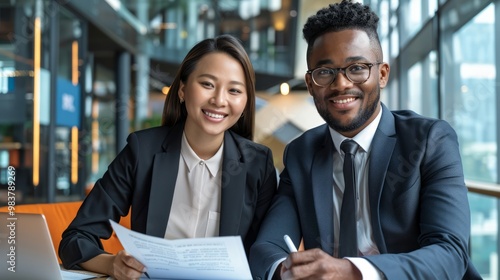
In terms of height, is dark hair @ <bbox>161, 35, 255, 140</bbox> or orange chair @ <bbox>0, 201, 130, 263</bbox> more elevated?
dark hair @ <bbox>161, 35, 255, 140</bbox>

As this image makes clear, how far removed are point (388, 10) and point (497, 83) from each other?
2.40m

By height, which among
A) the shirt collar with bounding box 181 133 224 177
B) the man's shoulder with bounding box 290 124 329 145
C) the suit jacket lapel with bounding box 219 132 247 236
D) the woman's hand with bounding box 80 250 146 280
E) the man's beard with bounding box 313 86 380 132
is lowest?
the woman's hand with bounding box 80 250 146 280

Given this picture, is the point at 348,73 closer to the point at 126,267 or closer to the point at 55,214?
the point at 126,267

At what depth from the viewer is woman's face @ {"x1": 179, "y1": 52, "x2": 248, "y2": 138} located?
208 centimetres

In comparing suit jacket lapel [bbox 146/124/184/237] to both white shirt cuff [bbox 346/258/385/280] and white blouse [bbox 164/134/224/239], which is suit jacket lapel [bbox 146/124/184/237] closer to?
white blouse [bbox 164/134/224/239]

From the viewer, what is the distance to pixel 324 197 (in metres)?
1.85

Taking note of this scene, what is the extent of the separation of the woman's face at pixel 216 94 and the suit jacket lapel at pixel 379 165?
0.54m

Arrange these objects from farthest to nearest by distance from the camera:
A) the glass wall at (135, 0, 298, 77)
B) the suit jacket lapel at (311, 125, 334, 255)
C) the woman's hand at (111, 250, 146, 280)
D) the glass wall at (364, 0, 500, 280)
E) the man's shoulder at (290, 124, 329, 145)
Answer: the glass wall at (135, 0, 298, 77) → the glass wall at (364, 0, 500, 280) → the man's shoulder at (290, 124, 329, 145) → the suit jacket lapel at (311, 125, 334, 255) → the woman's hand at (111, 250, 146, 280)

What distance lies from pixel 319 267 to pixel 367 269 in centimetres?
13

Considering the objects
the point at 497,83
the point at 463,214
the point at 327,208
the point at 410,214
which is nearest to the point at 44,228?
the point at 327,208

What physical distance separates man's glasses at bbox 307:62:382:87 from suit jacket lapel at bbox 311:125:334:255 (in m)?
0.24

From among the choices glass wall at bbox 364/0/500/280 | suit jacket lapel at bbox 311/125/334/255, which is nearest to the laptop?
suit jacket lapel at bbox 311/125/334/255

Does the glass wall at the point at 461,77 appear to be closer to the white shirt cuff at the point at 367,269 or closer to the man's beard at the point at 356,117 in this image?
the man's beard at the point at 356,117

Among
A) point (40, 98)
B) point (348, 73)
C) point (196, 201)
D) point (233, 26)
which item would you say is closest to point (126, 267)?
point (196, 201)
